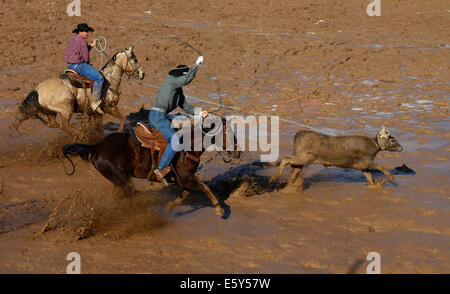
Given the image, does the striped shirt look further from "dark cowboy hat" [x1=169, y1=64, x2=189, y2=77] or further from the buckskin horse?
"dark cowboy hat" [x1=169, y1=64, x2=189, y2=77]

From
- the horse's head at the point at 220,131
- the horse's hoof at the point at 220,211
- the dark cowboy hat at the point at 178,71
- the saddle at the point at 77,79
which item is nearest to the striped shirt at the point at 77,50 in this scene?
the saddle at the point at 77,79

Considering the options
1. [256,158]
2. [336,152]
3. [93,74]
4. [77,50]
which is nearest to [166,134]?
[336,152]

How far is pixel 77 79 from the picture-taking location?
10609 millimetres

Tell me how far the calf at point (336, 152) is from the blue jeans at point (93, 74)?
13.6ft

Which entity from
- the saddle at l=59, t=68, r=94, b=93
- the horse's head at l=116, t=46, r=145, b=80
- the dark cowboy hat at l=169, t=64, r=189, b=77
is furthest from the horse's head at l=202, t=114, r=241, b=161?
the horse's head at l=116, t=46, r=145, b=80

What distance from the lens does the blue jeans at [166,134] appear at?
7.43 metres

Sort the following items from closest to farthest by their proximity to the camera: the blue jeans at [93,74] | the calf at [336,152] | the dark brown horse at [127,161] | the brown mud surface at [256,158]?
the brown mud surface at [256,158] → the dark brown horse at [127,161] → the calf at [336,152] → the blue jeans at [93,74]

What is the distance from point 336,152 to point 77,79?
17.3 feet

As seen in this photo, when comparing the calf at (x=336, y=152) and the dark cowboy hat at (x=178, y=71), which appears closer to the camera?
the dark cowboy hat at (x=178, y=71)

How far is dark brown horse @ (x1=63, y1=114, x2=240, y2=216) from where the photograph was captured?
725 centimetres

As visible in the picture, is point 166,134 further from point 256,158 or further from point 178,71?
point 256,158

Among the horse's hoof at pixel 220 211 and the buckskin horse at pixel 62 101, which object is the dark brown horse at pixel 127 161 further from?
the buckskin horse at pixel 62 101

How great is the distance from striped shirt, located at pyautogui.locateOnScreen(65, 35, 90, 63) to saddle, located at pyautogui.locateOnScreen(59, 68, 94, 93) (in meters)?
0.22
